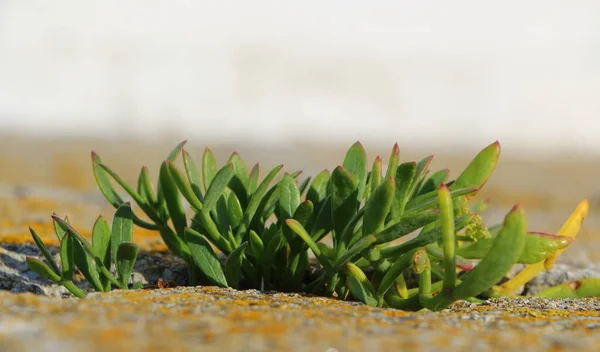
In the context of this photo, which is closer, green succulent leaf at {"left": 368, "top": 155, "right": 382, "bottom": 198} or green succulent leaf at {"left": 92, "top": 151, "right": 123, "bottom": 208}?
green succulent leaf at {"left": 368, "top": 155, "right": 382, "bottom": 198}

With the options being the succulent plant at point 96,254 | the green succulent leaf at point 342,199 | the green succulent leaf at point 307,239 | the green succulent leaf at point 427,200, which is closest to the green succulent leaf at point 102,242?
the succulent plant at point 96,254

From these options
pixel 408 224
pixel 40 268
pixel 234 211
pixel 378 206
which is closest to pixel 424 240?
pixel 408 224

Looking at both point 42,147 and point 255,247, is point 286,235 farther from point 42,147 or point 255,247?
point 42,147

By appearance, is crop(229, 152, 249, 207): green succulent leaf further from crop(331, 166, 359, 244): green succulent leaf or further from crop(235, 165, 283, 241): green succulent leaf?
crop(331, 166, 359, 244): green succulent leaf

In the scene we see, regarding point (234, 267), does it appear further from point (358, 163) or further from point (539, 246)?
point (539, 246)

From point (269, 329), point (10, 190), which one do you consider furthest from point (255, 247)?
point (10, 190)

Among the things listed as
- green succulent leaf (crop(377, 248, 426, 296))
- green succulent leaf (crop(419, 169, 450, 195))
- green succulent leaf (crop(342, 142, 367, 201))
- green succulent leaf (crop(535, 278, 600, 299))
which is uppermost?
green succulent leaf (crop(342, 142, 367, 201))

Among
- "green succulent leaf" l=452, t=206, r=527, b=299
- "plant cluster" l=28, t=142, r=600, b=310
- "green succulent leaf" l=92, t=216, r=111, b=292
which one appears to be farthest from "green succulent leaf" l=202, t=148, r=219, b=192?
"green succulent leaf" l=452, t=206, r=527, b=299

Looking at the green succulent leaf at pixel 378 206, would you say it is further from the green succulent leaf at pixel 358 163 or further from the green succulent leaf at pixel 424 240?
the green succulent leaf at pixel 358 163
